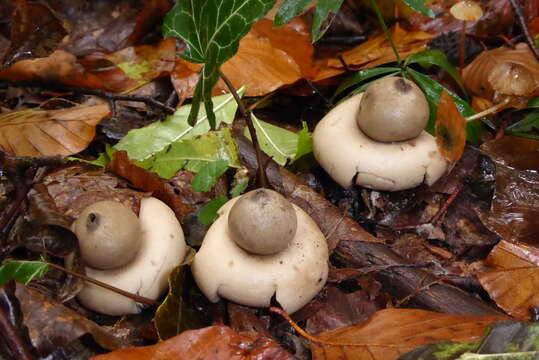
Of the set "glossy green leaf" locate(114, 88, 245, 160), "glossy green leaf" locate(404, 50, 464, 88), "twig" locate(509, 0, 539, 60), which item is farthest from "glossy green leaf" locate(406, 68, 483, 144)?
"glossy green leaf" locate(114, 88, 245, 160)

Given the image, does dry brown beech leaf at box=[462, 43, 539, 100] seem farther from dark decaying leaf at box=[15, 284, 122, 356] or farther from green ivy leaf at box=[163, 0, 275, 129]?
dark decaying leaf at box=[15, 284, 122, 356]

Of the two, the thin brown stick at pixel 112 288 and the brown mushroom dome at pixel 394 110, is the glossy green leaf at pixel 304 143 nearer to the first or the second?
the brown mushroom dome at pixel 394 110

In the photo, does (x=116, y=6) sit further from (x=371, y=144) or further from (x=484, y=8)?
(x=484, y=8)

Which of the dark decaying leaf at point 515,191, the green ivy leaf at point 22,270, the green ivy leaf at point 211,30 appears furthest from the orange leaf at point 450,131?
the green ivy leaf at point 22,270

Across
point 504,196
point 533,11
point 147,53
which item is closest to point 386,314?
point 504,196

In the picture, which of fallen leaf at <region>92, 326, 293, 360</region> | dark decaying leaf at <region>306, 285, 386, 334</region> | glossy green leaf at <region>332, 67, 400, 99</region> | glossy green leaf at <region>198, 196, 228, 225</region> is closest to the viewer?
fallen leaf at <region>92, 326, 293, 360</region>

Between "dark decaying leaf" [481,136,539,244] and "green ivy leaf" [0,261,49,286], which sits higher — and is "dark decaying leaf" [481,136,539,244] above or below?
below

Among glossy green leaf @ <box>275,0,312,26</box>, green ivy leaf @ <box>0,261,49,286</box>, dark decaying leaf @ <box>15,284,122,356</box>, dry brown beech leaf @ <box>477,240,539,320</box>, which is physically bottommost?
dry brown beech leaf @ <box>477,240,539,320</box>
